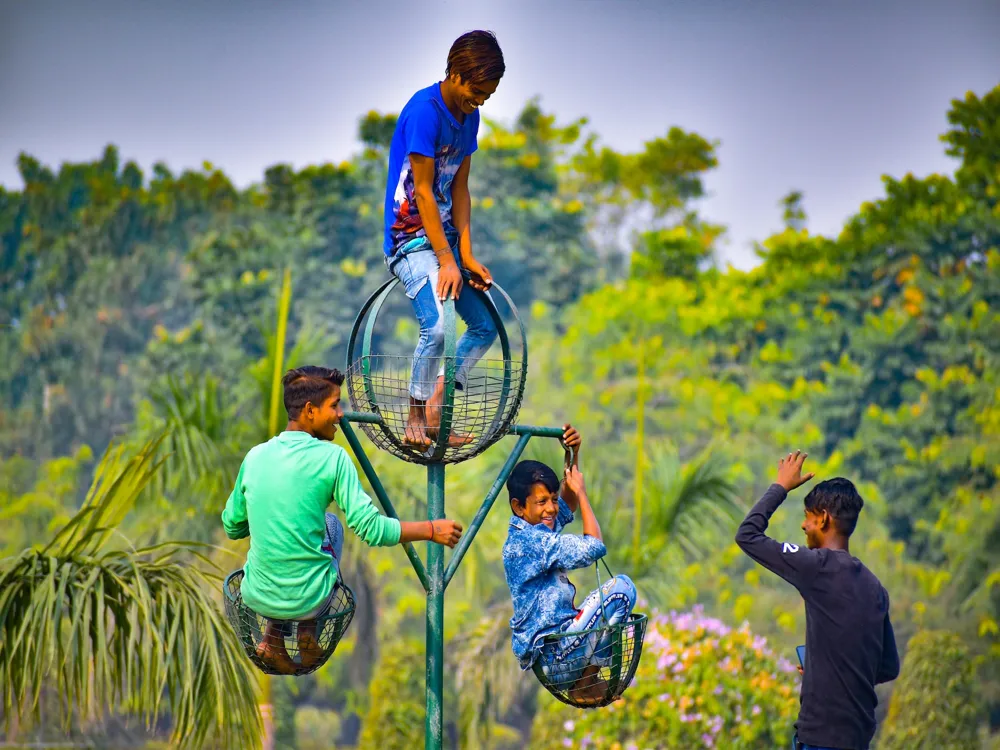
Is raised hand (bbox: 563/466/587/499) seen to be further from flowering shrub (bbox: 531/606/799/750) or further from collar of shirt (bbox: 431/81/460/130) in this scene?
flowering shrub (bbox: 531/606/799/750)

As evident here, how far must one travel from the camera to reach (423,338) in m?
4.41

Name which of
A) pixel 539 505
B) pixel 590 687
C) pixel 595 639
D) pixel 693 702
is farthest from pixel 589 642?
Result: pixel 693 702

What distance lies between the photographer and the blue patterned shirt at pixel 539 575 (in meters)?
4.32

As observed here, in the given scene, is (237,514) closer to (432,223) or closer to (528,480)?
(528,480)

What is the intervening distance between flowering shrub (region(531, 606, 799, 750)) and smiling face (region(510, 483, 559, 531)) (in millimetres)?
5701

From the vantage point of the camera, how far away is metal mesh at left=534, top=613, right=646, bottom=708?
423 centimetres

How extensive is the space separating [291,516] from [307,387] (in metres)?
0.39

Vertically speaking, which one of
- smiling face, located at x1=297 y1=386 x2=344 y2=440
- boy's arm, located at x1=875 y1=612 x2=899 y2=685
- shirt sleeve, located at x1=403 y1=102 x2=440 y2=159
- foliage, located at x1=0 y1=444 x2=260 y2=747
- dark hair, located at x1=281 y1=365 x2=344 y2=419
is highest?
shirt sleeve, located at x1=403 y1=102 x2=440 y2=159

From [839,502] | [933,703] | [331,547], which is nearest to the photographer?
[839,502]

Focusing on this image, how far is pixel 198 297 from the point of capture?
17562mm

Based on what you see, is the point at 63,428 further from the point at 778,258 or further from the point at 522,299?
the point at 778,258

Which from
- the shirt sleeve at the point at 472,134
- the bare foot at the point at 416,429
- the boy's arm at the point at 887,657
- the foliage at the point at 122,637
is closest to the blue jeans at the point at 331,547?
the bare foot at the point at 416,429

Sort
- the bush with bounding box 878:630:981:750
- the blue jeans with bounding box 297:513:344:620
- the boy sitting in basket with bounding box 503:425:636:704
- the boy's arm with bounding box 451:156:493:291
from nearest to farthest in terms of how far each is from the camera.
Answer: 1. the blue jeans with bounding box 297:513:344:620
2. the boy sitting in basket with bounding box 503:425:636:704
3. the boy's arm with bounding box 451:156:493:291
4. the bush with bounding box 878:630:981:750

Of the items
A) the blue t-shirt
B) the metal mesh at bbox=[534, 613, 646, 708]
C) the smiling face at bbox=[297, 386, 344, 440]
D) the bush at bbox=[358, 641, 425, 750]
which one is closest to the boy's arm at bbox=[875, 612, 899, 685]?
the metal mesh at bbox=[534, 613, 646, 708]
